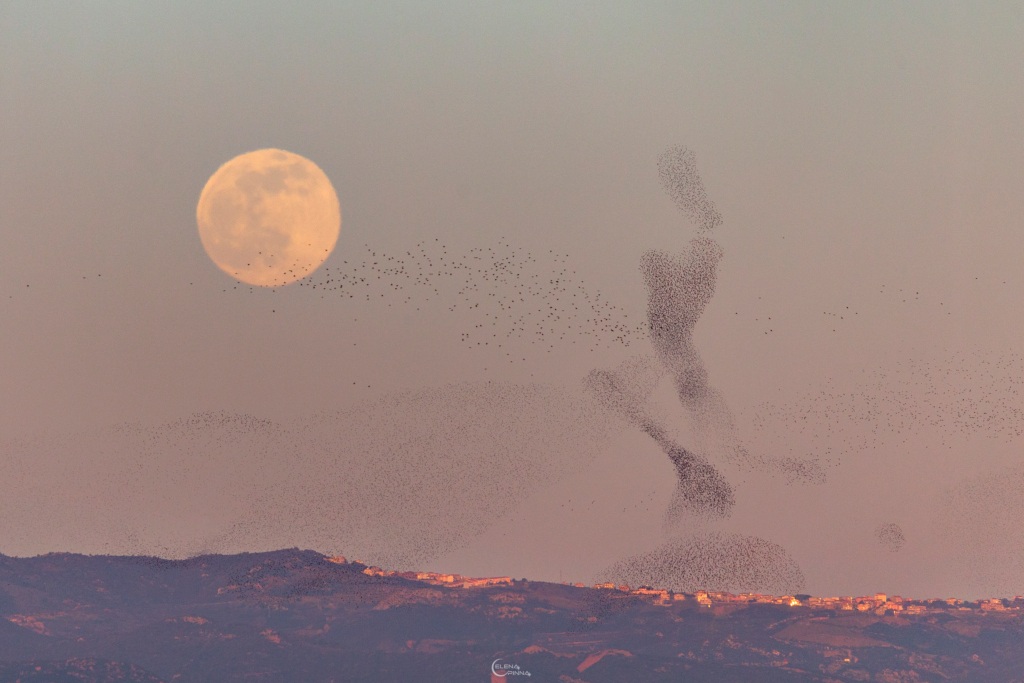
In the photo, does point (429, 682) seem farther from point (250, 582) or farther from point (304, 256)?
point (304, 256)

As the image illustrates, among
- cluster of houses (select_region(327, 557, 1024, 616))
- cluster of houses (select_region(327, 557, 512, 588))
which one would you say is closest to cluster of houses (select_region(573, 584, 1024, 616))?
cluster of houses (select_region(327, 557, 1024, 616))

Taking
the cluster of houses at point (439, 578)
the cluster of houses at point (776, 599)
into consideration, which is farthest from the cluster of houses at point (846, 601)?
the cluster of houses at point (439, 578)

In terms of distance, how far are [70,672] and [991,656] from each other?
11.7m

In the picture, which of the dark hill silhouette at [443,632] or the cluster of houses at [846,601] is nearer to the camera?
the cluster of houses at [846,601]

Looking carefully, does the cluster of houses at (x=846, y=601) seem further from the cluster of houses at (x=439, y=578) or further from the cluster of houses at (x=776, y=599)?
the cluster of houses at (x=439, y=578)

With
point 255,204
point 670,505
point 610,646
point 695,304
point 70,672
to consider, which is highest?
point 255,204

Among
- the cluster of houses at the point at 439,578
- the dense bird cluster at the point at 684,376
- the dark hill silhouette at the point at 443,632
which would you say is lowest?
the dark hill silhouette at the point at 443,632

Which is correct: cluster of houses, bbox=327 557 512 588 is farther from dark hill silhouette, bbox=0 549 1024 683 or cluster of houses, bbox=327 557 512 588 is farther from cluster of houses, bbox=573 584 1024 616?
cluster of houses, bbox=573 584 1024 616

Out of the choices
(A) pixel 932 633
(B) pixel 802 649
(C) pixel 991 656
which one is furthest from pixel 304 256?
(C) pixel 991 656

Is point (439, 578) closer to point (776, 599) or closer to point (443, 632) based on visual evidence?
point (443, 632)

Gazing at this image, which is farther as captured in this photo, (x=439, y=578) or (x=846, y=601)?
(x=439, y=578)

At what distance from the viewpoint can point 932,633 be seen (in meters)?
9.10

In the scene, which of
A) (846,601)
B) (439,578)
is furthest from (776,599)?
(439,578)

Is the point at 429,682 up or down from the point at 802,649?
down
